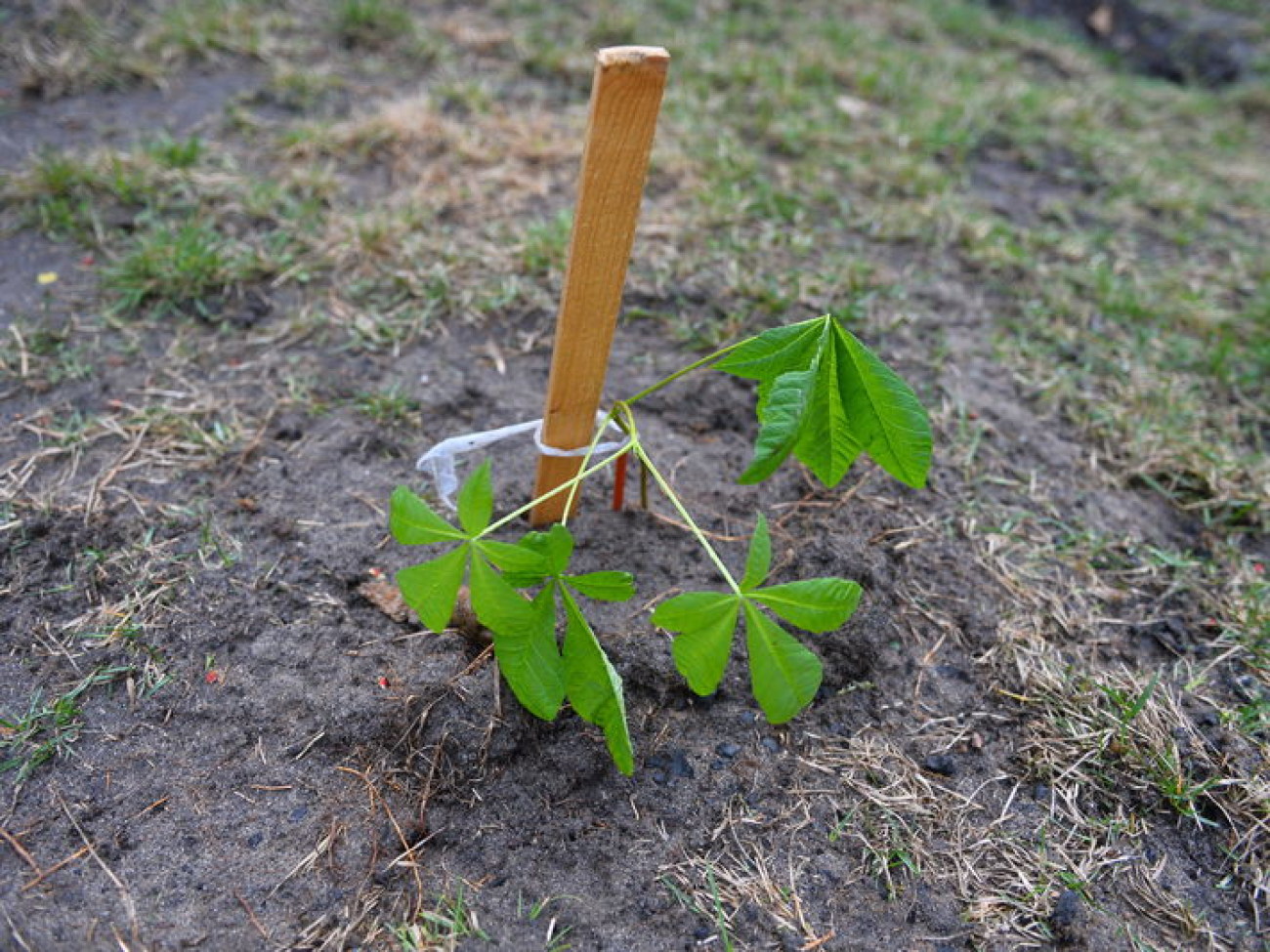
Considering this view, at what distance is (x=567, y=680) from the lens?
118cm

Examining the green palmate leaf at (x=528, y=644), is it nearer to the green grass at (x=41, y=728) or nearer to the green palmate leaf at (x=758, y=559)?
the green palmate leaf at (x=758, y=559)

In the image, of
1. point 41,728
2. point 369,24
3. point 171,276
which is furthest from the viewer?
point 369,24

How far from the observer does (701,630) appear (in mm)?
1137

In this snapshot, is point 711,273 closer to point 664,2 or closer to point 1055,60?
point 664,2

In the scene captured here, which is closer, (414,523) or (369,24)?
(414,523)

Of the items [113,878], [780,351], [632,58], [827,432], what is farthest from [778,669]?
[113,878]

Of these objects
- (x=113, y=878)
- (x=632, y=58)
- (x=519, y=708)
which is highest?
(x=632, y=58)

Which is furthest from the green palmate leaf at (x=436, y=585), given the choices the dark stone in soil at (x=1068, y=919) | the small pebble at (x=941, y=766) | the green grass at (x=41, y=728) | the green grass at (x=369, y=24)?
the green grass at (x=369, y=24)

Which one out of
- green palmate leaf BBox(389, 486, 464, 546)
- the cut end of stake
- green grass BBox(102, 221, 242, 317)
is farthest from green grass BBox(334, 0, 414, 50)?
green palmate leaf BBox(389, 486, 464, 546)

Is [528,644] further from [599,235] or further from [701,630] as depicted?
[599,235]

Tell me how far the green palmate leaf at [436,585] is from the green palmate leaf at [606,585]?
141 mm

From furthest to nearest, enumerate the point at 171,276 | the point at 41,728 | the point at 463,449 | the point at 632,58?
the point at 171,276, the point at 463,449, the point at 41,728, the point at 632,58

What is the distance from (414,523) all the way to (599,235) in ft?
1.50

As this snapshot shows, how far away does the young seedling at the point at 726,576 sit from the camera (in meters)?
1.11
